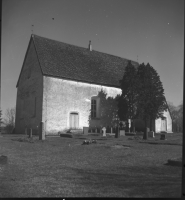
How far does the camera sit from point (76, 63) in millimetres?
24531

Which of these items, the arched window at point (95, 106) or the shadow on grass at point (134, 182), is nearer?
the shadow on grass at point (134, 182)

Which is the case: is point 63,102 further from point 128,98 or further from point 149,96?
point 149,96

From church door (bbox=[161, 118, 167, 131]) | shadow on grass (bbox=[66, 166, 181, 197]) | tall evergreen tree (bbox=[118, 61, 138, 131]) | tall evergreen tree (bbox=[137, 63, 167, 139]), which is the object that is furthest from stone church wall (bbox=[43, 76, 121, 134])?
shadow on grass (bbox=[66, 166, 181, 197])

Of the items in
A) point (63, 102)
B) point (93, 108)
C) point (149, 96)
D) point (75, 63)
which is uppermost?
point (75, 63)

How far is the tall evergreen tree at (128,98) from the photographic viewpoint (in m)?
22.6

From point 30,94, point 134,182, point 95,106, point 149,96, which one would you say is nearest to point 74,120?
point 95,106

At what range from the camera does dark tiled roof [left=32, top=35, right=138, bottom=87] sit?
22.5 m

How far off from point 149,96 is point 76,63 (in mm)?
8551

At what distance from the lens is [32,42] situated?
23.8 m

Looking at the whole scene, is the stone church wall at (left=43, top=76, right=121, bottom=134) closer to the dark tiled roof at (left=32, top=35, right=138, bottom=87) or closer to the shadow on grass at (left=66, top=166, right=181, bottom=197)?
the dark tiled roof at (left=32, top=35, right=138, bottom=87)

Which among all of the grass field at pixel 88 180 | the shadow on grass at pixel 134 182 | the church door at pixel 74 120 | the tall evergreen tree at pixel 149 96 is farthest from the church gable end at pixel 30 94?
the shadow on grass at pixel 134 182

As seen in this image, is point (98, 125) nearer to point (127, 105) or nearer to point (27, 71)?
point (127, 105)

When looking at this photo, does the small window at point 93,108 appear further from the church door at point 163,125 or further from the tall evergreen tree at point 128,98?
the church door at point 163,125

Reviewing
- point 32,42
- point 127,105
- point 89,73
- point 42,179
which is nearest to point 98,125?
point 127,105
